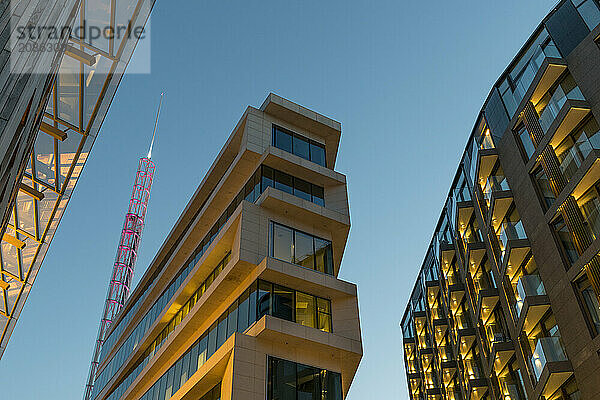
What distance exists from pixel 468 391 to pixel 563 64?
2497 cm

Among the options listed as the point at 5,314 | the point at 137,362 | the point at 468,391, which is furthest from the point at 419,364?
the point at 5,314

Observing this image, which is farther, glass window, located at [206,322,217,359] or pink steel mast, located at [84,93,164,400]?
pink steel mast, located at [84,93,164,400]

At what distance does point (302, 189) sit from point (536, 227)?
47.0ft

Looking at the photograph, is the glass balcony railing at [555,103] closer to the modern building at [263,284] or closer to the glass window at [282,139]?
the modern building at [263,284]

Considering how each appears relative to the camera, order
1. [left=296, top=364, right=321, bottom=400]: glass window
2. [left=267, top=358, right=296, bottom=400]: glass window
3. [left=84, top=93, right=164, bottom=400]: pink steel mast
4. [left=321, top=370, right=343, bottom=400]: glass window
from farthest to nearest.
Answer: [left=84, top=93, right=164, bottom=400]: pink steel mast
[left=321, top=370, right=343, bottom=400]: glass window
[left=296, top=364, right=321, bottom=400]: glass window
[left=267, top=358, right=296, bottom=400]: glass window

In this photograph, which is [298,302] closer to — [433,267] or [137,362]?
[137,362]

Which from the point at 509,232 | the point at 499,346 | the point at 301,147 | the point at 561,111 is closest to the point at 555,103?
the point at 561,111

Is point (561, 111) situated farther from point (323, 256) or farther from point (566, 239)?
point (323, 256)

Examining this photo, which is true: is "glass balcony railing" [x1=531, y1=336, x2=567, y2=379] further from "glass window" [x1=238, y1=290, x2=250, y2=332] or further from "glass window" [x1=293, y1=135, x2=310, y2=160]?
"glass window" [x1=293, y1=135, x2=310, y2=160]

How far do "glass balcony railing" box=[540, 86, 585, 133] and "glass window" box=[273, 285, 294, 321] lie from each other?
1827 centimetres

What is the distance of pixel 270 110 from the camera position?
112 feet

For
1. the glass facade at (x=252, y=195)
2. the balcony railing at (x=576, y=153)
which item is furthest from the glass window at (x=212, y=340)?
the balcony railing at (x=576, y=153)

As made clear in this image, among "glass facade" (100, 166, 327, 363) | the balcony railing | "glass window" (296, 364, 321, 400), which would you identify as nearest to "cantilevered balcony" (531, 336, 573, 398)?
the balcony railing

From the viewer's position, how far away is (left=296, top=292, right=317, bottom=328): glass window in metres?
26.5
